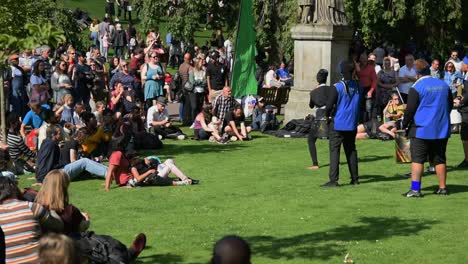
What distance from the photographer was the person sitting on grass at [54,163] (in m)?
16.0

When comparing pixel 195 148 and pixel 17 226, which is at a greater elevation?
pixel 17 226

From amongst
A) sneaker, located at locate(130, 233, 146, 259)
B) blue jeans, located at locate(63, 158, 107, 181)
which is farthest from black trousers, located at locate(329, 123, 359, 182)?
sneaker, located at locate(130, 233, 146, 259)

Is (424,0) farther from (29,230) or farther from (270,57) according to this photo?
(29,230)

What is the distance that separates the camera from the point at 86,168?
1669 centimetres

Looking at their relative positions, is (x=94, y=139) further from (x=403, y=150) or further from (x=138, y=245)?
(x=138, y=245)

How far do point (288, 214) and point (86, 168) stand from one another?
4.42 metres

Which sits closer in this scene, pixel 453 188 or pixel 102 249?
pixel 102 249

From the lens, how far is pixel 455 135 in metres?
22.1

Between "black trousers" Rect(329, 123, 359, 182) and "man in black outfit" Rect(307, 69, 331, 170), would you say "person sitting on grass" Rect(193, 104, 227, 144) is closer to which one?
"man in black outfit" Rect(307, 69, 331, 170)

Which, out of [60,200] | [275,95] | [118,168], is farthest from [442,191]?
[275,95]

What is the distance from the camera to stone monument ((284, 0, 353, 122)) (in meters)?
23.4

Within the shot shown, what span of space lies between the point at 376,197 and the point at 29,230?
6992 mm

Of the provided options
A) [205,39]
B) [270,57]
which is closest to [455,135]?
[270,57]

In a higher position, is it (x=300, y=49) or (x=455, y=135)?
Answer: (x=300, y=49)
